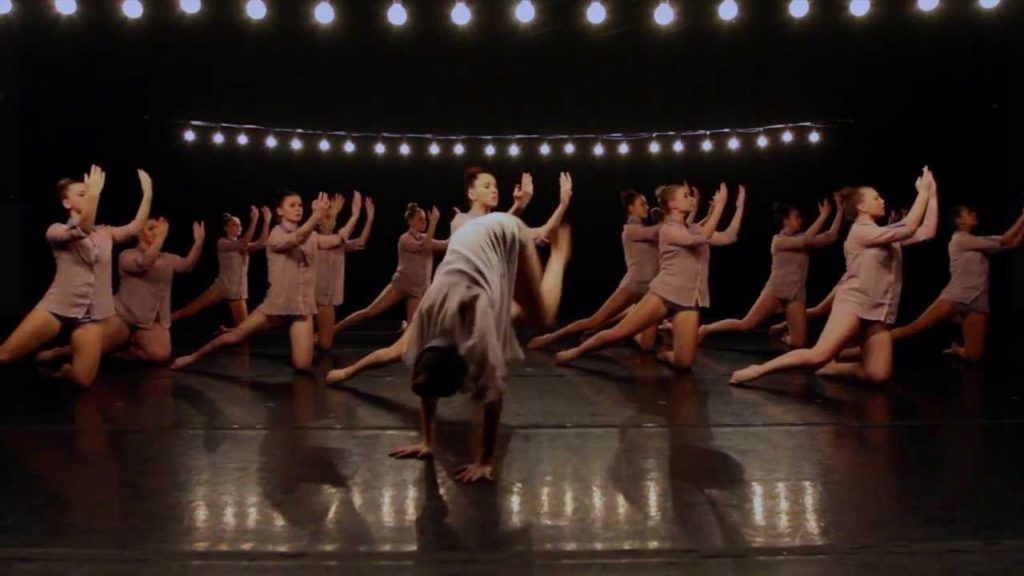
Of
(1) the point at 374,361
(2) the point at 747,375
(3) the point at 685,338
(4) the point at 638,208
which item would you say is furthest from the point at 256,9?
(2) the point at 747,375

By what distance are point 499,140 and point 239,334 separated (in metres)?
5.70

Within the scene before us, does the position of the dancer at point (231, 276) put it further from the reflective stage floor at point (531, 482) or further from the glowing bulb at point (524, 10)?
the glowing bulb at point (524, 10)

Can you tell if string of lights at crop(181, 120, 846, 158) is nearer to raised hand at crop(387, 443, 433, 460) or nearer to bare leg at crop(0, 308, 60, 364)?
bare leg at crop(0, 308, 60, 364)

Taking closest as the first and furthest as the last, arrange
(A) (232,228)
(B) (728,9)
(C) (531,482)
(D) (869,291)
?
1. (C) (531,482)
2. (D) (869,291)
3. (B) (728,9)
4. (A) (232,228)

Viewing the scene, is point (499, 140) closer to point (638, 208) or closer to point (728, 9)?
point (638, 208)

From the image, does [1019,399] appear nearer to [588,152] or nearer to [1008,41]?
[1008,41]

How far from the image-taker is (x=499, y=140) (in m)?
11.5

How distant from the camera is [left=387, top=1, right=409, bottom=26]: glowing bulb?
668 centimetres

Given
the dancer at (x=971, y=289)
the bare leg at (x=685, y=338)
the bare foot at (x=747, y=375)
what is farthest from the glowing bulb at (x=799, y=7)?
the bare foot at (x=747, y=375)

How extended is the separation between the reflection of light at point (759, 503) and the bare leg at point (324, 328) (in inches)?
189

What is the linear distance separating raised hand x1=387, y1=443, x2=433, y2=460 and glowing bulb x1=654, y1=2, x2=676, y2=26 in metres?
4.03

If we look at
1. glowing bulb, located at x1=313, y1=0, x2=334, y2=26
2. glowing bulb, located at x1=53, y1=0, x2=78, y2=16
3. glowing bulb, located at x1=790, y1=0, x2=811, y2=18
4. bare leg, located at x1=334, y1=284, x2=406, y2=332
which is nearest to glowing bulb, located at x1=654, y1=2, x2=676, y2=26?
glowing bulb, located at x1=790, y1=0, x2=811, y2=18

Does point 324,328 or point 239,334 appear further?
point 324,328

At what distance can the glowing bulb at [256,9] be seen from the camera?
655 centimetres
